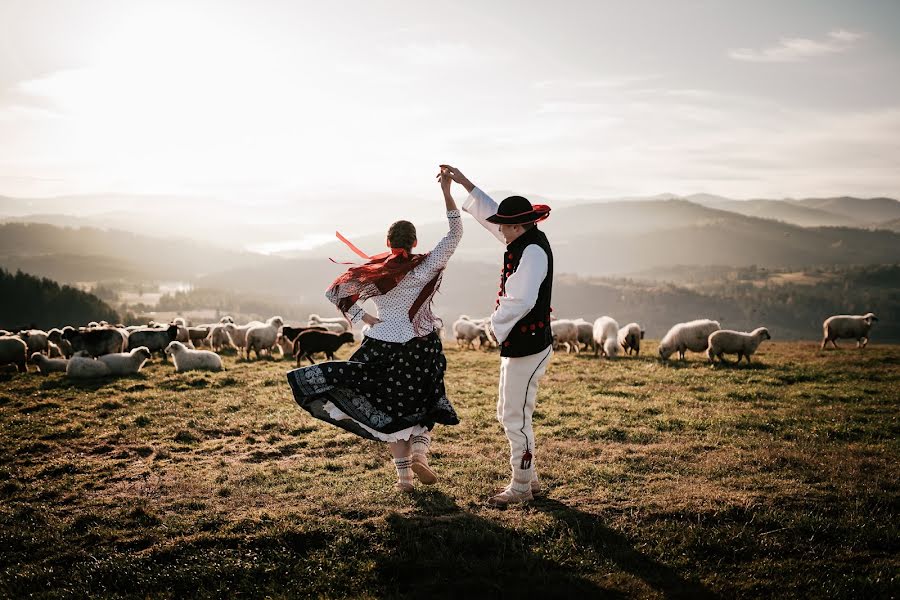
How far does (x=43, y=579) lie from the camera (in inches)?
189

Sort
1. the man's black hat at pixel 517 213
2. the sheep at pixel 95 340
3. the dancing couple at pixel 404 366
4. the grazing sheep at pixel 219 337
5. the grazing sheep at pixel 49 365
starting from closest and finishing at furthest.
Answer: the man's black hat at pixel 517 213, the dancing couple at pixel 404 366, the grazing sheep at pixel 49 365, the sheep at pixel 95 340, the grazing sheep at pixel 219 337

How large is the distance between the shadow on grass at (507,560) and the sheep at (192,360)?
11642 mm

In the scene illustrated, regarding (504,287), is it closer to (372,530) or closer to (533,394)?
(533,394)

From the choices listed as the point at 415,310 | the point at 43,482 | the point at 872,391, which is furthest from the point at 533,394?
the point at 872,391

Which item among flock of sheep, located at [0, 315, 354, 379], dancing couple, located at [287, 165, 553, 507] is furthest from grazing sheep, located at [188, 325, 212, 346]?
dancing couple, located at [287, 165, 553, 507]

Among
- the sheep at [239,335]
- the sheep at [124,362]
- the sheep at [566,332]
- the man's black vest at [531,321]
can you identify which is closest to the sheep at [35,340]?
the sheep at [124,362]

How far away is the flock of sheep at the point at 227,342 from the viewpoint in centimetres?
1512

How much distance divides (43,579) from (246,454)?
11.5ft

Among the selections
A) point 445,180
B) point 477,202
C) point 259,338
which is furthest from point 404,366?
point 259,338

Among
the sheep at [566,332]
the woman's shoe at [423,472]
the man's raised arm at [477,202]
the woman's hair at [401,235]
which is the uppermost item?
the man's raised arm at [477,202]

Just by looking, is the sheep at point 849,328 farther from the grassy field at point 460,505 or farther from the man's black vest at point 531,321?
the man's black vest at point 531,321

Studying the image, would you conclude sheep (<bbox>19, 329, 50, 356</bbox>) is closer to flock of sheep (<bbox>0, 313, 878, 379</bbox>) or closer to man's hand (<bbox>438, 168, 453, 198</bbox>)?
flock of sheep (<bbox>0, 313, 878, 379</bbox>)

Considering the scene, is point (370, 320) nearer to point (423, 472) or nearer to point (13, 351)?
point (423, 472)

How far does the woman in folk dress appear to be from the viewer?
244 inches
